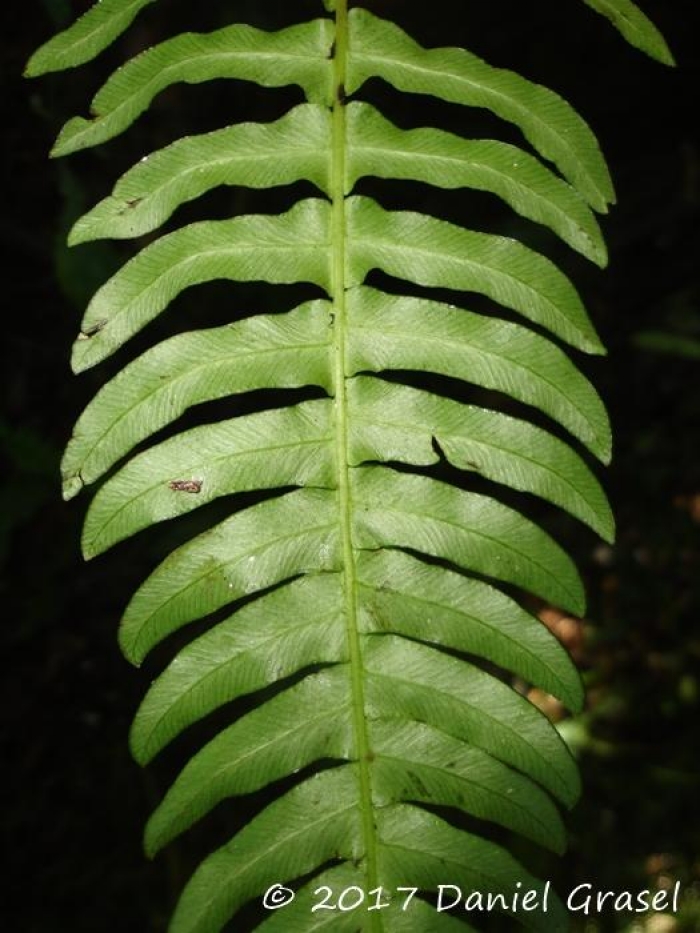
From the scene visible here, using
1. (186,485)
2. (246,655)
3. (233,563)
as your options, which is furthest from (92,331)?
(246,655)

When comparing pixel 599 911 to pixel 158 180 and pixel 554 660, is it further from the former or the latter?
pixel 158 180

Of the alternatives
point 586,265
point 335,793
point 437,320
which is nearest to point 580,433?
point 437,320

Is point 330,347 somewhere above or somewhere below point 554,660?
above

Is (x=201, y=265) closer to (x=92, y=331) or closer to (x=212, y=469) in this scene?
(x=92, y=331)

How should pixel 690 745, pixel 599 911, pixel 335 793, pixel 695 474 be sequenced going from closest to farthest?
pixel 335 793
pixel 599 911
pixel 690 745
pixel 695 474

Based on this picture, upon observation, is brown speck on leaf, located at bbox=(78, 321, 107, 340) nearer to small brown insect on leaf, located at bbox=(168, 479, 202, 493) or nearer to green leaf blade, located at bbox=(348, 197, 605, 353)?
small brown insect on leaf, located at bbox=(168, 479, 202, 493)

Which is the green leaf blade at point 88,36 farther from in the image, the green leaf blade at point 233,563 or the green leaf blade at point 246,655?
the green leaf blade at point 246,655

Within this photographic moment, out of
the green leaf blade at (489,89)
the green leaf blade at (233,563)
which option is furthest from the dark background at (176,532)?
the green leaf blade at (489,89)
